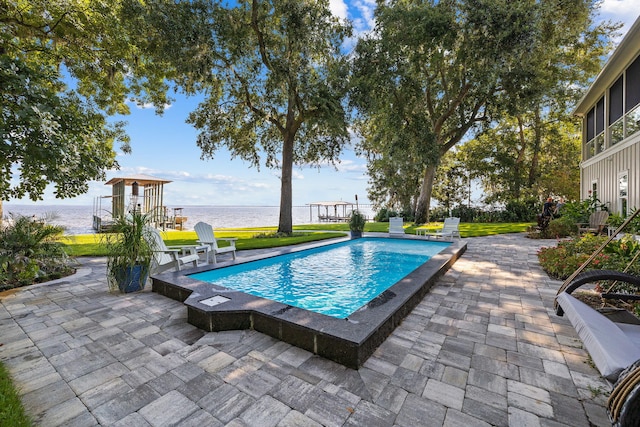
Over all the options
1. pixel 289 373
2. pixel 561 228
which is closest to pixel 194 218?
pixel 561 228

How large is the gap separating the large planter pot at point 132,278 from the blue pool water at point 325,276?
78 centimetres

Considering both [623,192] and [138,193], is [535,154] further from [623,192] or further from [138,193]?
[138,193]

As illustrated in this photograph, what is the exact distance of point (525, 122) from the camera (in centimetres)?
2306

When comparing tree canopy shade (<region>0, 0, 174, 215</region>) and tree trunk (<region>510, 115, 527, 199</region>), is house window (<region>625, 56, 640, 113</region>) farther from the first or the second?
tree trunk (<region>510, 115, 527, 199</region>)

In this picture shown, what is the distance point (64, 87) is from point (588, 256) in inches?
605

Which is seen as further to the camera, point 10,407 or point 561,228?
point 561,228

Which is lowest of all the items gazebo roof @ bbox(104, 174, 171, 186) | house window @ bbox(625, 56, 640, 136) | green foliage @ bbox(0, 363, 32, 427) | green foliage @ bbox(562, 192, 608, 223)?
green foliage @ bbox(0, 363, 32, 427)

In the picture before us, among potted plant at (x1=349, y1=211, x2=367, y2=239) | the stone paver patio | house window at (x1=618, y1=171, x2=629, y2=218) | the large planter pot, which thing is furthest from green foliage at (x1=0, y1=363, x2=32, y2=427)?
house window at (x1=618, y1=171, x2=629, y2=218)

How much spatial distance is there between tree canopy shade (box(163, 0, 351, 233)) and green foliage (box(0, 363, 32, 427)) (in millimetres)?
10286

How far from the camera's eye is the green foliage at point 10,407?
5.74 feet

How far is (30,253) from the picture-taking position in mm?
5203

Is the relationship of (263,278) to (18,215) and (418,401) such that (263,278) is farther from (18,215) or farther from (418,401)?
(18,215)

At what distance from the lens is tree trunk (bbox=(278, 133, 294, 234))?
12766 mm

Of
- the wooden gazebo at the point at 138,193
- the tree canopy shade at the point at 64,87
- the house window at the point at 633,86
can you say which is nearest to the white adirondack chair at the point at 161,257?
the tree canopy shade at the point at 64,87
